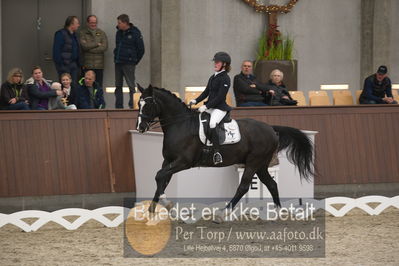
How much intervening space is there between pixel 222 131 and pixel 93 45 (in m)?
5.69

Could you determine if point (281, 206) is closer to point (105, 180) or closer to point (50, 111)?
point (105, 180)

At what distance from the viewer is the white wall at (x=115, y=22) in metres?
15.3

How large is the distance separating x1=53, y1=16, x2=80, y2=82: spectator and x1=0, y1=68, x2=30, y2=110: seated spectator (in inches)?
98.9

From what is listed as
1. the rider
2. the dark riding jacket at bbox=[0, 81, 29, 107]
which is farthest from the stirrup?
the dark riding jacket at bbox=[0, 81, 29, 107]

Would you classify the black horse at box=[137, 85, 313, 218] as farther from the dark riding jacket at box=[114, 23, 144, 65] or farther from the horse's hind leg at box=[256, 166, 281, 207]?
the dark riding jacket at box=[114, 23, 144, 65]

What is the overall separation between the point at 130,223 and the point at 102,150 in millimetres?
1989

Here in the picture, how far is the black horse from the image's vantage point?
29.7 ft

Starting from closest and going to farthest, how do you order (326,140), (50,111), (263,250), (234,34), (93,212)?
(263,250), (93,212), (50,111), (326,140), (234,34)

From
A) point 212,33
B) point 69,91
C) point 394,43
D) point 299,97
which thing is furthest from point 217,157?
point 394,43

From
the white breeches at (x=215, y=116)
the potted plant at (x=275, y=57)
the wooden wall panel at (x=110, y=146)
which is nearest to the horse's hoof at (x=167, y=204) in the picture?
the white breeches at (x=215, y=116)

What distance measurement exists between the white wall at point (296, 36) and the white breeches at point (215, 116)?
6.58 metres

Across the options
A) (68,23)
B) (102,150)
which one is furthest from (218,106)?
(68,23)

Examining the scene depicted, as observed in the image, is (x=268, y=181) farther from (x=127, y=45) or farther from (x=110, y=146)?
(x=127, y=45)

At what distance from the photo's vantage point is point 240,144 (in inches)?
373
